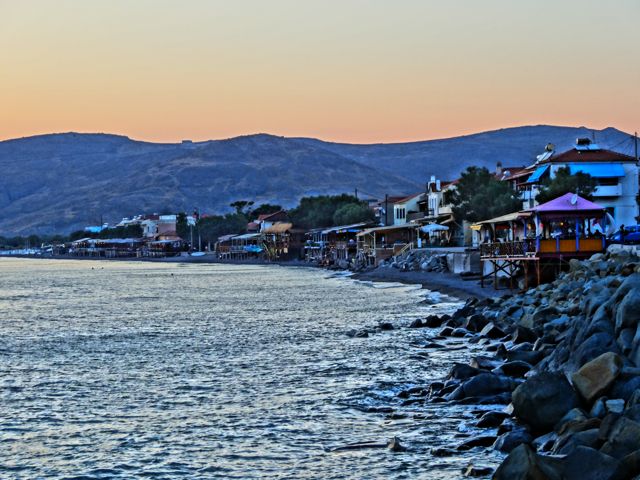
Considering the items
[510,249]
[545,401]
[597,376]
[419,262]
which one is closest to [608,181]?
[419,262]

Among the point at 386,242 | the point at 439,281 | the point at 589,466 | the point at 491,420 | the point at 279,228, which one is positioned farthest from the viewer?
the point at 279,228

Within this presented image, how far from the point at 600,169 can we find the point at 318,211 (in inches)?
3229

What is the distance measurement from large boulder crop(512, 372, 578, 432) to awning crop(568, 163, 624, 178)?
168ft

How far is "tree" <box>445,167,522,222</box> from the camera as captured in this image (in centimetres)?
7156

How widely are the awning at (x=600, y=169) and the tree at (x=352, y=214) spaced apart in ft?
208

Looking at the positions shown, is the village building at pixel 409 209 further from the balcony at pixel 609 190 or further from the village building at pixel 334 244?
the balcony at pixel 609 190

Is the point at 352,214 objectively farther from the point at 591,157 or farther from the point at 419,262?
the point at 591,157

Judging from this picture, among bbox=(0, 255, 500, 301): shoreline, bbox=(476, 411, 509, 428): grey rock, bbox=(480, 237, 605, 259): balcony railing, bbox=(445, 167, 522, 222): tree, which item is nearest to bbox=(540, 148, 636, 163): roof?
bbox=(445, 167, 522, 222): tree

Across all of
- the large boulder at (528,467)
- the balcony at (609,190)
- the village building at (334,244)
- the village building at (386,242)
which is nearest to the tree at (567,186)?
the balcony at (609,190)

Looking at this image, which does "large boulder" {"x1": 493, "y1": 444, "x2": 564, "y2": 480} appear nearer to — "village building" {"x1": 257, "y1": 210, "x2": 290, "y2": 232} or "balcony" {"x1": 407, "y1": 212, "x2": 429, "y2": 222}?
"balcony" {"x1": 407, "y1": 212, "x2": 429, "y2": 222}

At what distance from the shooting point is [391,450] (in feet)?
52.2

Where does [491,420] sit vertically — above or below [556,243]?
below

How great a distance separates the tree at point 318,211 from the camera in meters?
144

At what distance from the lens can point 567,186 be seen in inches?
2260
